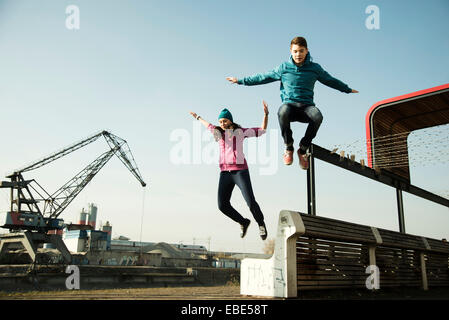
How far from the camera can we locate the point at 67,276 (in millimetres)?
39125

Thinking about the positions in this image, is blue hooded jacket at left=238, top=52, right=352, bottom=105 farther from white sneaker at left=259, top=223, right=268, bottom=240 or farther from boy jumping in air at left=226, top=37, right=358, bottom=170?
white sneaker at left=259, top=223, right=268, bottom=240

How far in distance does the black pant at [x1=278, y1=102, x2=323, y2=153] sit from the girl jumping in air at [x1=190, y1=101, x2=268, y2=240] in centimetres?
33

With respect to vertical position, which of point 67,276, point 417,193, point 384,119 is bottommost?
point 67,276

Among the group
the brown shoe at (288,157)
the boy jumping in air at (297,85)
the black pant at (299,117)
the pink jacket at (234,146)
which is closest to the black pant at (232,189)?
the pink jacket at (234,146)

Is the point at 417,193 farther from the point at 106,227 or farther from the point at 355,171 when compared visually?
the point at 106,227

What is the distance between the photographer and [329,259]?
26.8 feet

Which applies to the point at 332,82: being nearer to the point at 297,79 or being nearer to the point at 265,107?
the point at 297,79

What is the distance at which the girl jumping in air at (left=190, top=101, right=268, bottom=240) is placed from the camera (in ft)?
20.3

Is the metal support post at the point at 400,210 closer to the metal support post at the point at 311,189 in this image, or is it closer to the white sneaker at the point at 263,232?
the metal support post at the point at 311,189

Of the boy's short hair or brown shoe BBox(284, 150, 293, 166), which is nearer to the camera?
the boy's short hair

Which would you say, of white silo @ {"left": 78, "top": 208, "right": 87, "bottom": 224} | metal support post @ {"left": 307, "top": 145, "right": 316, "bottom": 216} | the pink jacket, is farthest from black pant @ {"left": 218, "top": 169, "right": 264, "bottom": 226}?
white silo @ {"left": 78, "top": 208, "right": 87, "bottom": 224}
